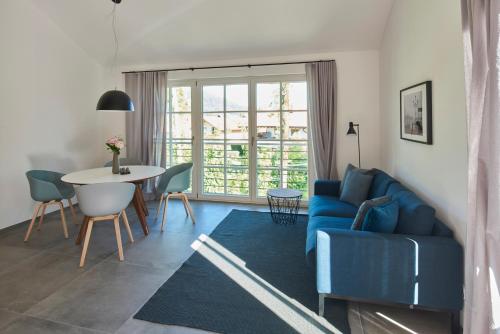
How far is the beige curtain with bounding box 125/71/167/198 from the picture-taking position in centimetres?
515

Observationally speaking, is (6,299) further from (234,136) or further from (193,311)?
(234,136)

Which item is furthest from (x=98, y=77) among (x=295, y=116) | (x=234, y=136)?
(x=295, y=116)

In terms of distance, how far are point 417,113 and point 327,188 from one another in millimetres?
1555

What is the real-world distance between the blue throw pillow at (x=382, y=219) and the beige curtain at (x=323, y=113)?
7.84 feet

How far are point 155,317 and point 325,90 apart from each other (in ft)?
12.3

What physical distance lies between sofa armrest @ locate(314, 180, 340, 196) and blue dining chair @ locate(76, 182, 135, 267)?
7.69 ft

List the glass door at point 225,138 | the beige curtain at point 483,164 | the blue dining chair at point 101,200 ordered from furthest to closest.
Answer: the glass door at point 225,138
the blue dining chair at point 101,200
the beige curtain at point 483,164

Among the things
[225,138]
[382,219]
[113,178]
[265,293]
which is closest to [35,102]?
[113,178]

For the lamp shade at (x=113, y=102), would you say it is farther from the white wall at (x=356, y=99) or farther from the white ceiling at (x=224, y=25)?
the white wall at (x=356, y=99)

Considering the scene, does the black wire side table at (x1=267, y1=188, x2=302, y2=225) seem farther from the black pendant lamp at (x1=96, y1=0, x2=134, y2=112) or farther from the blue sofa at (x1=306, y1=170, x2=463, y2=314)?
the black pendant lamp at (x1=96, y1=0, x2=134, y2=112)

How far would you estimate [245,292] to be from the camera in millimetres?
2396

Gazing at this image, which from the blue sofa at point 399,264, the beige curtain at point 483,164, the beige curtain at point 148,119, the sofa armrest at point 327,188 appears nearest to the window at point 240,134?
the beige curtain at point 148,119

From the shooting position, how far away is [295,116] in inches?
190

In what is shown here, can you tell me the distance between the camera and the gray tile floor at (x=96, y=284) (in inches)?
78.9
